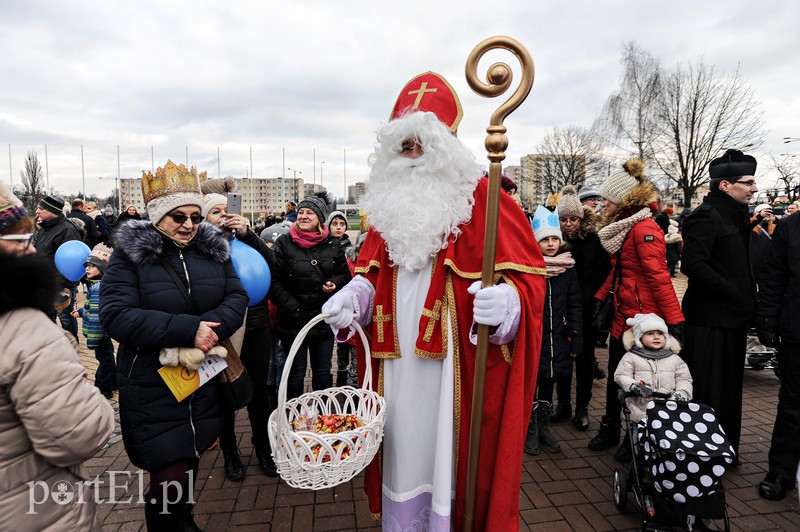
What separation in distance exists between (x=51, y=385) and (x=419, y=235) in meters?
1.52

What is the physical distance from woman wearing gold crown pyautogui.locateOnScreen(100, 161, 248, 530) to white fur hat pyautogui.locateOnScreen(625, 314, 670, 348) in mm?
2785

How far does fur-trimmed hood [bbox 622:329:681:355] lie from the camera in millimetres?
3311

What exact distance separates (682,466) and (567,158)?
29.6 metres

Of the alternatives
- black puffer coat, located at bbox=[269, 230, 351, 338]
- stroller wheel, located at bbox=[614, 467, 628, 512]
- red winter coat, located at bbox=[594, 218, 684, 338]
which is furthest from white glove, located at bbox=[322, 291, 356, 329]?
red winter coat, located at bbox=[594, 218, 684, 338]

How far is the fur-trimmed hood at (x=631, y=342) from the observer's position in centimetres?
331

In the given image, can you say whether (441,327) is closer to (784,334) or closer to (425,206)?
(425,206)

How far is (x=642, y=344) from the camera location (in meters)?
3.35

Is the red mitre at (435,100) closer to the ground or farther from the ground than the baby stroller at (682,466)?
farther from the ground

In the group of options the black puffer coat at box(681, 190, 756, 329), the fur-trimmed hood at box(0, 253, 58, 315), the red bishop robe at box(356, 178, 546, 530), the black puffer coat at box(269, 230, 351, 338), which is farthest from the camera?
the black puffer coat at box(269, 230, 351, 338)

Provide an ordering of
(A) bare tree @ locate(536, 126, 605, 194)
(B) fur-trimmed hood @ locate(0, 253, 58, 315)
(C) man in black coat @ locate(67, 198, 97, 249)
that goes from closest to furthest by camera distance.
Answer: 1. (B) fur-trimmed hood @ locate(0, 253, 58, 315)
2. (C) man in black coat @ locate(67, 198, 97, 249)
3. (A) bare tree @ locate(536, 126, 605, 194)

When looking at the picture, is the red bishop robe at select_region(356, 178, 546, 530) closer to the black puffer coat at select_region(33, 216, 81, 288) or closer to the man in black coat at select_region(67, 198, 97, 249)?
the black puffer coat at select_region(33, 216, 81, 288)

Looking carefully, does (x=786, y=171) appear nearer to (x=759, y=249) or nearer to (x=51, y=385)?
(x=759, y=249)

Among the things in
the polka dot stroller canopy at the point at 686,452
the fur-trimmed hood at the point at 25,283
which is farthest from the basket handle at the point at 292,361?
the polka dot stroller canopy at the point at 686,452

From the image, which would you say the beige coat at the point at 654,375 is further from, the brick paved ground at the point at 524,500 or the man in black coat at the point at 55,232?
the man in black coat at the point at 55,232
